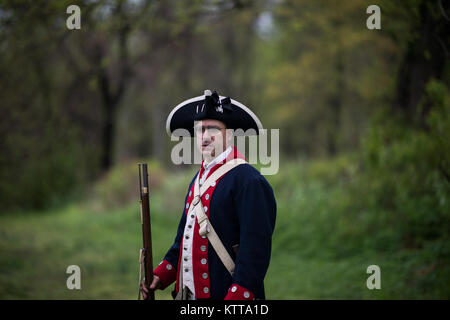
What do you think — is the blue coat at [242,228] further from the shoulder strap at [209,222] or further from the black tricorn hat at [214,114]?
the black tricorn hat at [214,114]

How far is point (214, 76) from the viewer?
73.2 ft

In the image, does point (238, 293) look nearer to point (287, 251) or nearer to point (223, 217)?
point (223, 217)

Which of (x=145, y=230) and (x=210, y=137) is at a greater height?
(x=210, y=137)

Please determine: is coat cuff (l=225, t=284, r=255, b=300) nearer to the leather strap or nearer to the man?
the man

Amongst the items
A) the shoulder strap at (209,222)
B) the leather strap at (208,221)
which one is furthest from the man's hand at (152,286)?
the shoulder strap at (209,222)

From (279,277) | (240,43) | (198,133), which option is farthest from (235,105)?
(240,43)

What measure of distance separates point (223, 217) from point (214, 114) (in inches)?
24.9

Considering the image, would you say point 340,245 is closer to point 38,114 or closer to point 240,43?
point 38,114

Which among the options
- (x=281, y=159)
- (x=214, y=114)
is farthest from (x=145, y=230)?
(x=281, y=159)

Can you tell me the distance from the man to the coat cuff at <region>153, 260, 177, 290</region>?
14cm

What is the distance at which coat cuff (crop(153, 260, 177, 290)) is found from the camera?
2912 mm

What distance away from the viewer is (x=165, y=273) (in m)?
2.93

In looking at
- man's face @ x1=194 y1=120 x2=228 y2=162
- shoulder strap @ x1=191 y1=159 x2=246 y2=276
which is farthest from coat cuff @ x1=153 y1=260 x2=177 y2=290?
man's face @ x1=194 y1=120 x2=228 y2=162

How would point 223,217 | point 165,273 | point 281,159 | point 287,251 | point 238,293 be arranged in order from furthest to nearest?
point 281,159 < point 287,251 < point 165,273 < point 223,217 < point 238,293
